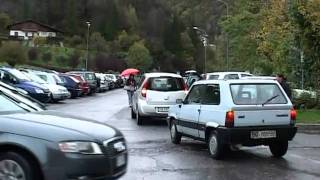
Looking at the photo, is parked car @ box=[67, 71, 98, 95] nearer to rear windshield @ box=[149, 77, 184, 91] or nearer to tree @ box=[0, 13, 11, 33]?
rear windshield @ box=[149, 77, 184, 91]

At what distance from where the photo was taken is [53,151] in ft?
22.0

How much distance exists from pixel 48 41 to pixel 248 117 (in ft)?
435

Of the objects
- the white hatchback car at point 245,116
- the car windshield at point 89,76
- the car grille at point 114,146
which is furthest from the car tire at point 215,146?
the car windshield at point 89,76

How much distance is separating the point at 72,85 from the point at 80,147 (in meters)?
31.1

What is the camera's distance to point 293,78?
28266mm

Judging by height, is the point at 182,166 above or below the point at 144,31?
below

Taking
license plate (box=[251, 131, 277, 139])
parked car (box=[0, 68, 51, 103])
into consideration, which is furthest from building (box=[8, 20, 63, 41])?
license plate (box=[251, 131, 277, 139])

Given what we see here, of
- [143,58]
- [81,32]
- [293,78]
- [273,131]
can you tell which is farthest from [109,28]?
[273,131]

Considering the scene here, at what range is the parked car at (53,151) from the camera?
22.0 feet

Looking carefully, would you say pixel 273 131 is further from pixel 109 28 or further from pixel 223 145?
pixel 109 28

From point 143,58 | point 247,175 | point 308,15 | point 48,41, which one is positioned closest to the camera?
point 247,175

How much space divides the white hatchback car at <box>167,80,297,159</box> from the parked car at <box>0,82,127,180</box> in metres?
4.33

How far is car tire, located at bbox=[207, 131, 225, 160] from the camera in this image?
36.7 feet

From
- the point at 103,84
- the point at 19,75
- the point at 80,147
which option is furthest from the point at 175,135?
the point at 103,84
